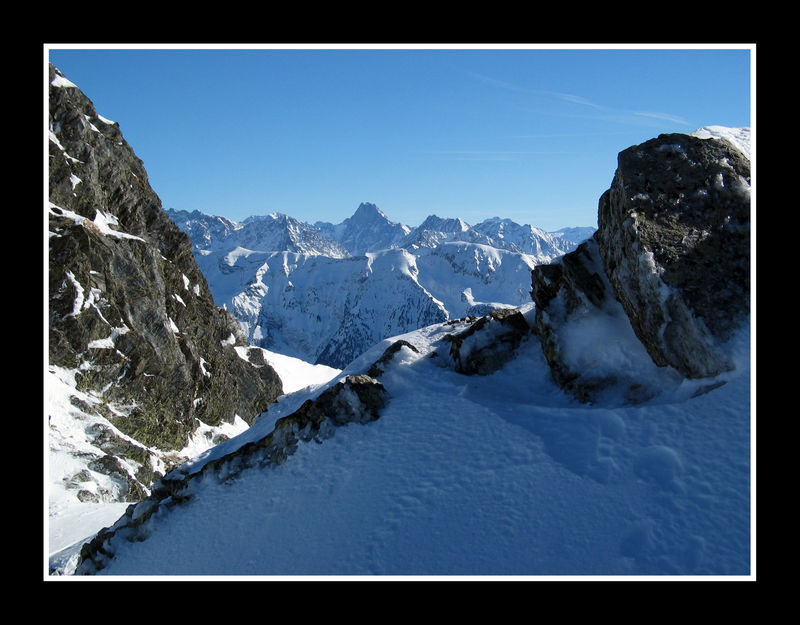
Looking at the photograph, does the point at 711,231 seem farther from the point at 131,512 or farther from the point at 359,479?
the point at 131,512

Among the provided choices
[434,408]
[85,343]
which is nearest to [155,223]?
[85,343]

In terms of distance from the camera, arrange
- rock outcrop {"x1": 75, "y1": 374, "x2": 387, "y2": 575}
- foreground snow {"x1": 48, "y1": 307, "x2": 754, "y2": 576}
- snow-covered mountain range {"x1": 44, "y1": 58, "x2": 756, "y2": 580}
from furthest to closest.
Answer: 1. rock outcrop {"x1": 75, "y1": 374, "x2": 387, "y2": 575}
2. snow-covered mountain range {"x1": 44, "y1": 58, "x2": 756, "y2": 580}
3. foreground snow {"x1": 48, "y1": 307, "x2": 754, "y2": 576}

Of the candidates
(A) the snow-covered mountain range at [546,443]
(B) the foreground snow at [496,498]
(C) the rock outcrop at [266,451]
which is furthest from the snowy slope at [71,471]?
(B) the foreground snow at [496,498]

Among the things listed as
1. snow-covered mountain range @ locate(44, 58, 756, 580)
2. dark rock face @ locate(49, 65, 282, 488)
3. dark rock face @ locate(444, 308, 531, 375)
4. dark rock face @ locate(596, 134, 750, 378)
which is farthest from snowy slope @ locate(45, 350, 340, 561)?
dark rock face @ locate(596, 134, 750, 378)

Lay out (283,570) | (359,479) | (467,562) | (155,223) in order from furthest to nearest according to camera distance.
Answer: (155,223), (359,479), (283,570), (467,562)

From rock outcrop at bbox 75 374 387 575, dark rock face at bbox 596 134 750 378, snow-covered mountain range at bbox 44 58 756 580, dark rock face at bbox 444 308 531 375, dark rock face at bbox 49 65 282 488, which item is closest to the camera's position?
snow-covered mountain range at bbox 44 58 756 580

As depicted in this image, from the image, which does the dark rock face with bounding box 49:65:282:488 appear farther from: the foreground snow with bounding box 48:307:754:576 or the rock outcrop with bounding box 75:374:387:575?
the foreground snow with bounding box 48:307:754:576
